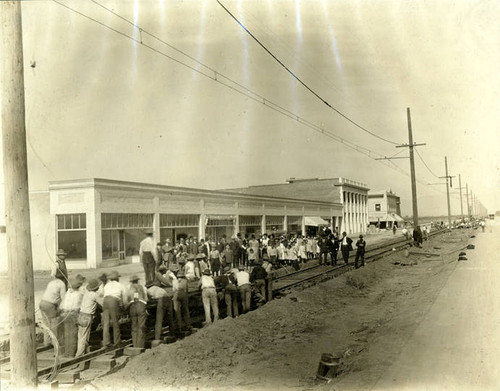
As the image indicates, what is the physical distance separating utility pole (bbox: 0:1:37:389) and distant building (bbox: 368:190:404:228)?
82486mm

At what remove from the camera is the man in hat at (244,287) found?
11.6m

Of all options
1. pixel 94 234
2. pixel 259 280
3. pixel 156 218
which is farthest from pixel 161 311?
pixel 156 218

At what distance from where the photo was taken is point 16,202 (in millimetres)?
4961

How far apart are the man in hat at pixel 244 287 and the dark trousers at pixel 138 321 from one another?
354cm

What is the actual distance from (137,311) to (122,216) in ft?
49.4

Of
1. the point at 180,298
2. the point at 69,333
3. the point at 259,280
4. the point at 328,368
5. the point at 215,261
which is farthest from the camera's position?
the point at 215,261

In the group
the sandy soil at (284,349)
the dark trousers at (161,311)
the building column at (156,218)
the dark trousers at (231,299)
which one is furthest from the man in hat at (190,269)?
the building column at (156,218)

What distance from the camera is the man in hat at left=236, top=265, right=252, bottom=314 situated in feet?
38.0

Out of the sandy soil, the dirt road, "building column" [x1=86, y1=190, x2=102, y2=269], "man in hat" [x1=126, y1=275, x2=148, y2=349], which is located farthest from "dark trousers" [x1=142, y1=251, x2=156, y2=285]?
"building column" [x1=86, y1=190, x2=102, y2=269]

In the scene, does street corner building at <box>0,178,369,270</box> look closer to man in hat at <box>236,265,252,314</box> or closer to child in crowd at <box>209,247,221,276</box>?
child in crowd at <box>209,247,221,276</box>

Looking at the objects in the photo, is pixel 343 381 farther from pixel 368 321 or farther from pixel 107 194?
pixel 107 194

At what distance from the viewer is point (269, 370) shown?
7.98 metres

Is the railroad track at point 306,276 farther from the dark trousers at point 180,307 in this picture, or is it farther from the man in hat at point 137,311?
the man in hat at point 137,311

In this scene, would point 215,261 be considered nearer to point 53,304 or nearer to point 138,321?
point 138,321
